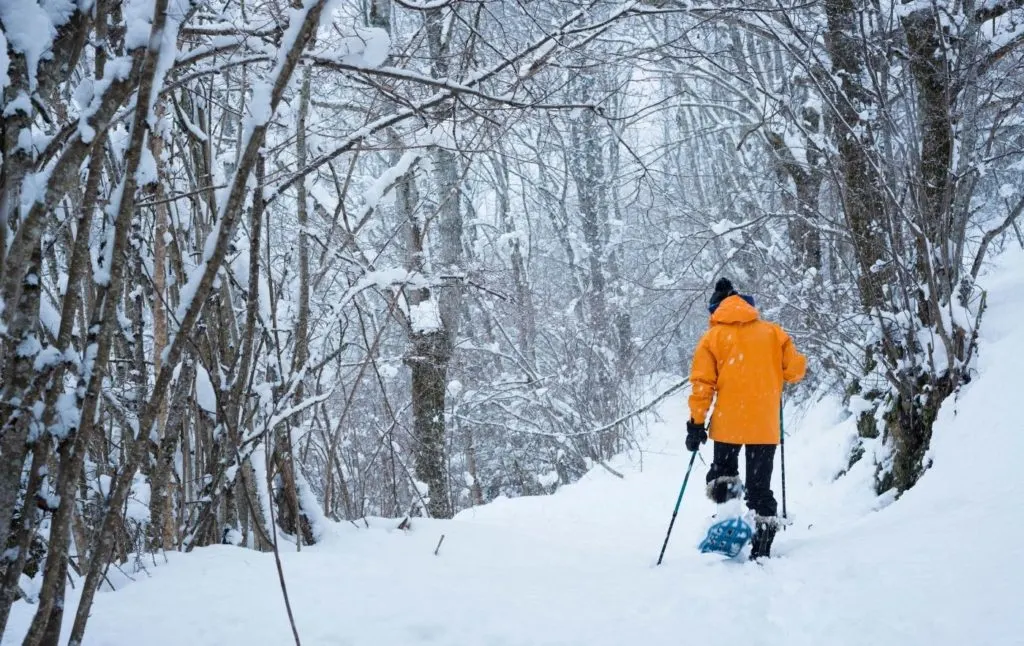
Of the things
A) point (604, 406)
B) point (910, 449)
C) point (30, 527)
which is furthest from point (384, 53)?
point (604, 406)

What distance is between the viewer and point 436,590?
3.17 m

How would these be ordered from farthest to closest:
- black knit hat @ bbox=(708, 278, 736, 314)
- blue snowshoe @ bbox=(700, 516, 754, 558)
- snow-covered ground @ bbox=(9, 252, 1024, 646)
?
black knit hat @ bbox=(708, 278, 736, 314) → blue snowshoe @ bbox=(700, 516, 754, 558) → snow-covered ground @ bbox=(9, 252, 1024, 646)

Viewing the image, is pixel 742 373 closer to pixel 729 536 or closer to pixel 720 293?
pixel 720 293

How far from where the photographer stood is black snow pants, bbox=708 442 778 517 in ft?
14.6

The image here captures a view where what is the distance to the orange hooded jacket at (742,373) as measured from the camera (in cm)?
451

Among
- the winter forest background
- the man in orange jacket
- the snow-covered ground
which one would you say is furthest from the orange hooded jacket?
the winter forest background

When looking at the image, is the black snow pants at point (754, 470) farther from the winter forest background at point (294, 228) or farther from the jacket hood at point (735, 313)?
the winter forest background at point (294, 228)

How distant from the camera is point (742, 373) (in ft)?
14.9

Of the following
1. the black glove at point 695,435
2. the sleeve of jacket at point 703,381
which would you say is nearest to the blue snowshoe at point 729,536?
the black glove at point 695,435

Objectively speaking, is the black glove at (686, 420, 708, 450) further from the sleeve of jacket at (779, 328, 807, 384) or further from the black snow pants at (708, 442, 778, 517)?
the sleeve of jacket at (779, 328, 807, 384)

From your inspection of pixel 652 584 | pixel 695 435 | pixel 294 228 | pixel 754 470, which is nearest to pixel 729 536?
pixel 754 470

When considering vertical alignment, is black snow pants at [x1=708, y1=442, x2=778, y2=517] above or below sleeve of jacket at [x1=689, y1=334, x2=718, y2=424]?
below

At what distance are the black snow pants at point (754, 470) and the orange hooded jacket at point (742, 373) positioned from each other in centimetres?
8

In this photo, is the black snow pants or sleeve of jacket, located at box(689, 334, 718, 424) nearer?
the black snow pants
